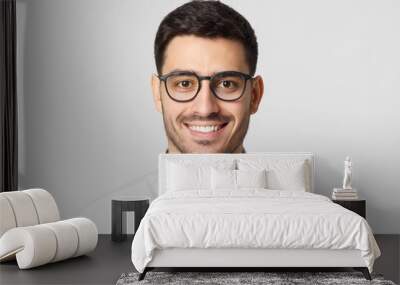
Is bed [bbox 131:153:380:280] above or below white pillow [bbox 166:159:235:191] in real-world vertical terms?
below

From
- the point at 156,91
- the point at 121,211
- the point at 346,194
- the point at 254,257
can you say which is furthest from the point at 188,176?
the point at 254,257

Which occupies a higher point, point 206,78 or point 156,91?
point 206,78

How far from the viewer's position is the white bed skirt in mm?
4906

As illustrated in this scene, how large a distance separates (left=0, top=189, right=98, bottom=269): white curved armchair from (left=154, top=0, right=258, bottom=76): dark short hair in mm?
2114

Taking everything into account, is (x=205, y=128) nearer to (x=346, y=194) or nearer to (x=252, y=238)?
(x=346, y=194)

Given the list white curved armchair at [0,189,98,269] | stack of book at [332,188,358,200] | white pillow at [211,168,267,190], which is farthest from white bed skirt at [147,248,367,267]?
stack of book at [332,188,358,200]

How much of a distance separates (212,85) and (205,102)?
0.19 metres

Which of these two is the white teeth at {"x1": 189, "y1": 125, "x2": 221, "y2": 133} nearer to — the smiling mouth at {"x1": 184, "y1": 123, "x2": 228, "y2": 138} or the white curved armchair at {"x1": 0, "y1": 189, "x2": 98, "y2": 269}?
the smiling mouth at {"x1": 184, "y1": 123, "x2": 228, "y2": 138}

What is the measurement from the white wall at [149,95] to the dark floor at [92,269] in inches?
43.7

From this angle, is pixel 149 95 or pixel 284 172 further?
pixel 149 95

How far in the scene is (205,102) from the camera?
22.8 ft

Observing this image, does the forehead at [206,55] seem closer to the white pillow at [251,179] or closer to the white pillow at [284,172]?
the white pillow at [284,172]

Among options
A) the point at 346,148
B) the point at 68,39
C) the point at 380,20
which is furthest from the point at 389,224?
the point at 68,39

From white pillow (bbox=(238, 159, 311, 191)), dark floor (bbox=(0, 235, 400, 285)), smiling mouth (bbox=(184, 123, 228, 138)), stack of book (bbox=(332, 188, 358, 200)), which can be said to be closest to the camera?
dark floor (bbox=(0, 235, 400, 285))
